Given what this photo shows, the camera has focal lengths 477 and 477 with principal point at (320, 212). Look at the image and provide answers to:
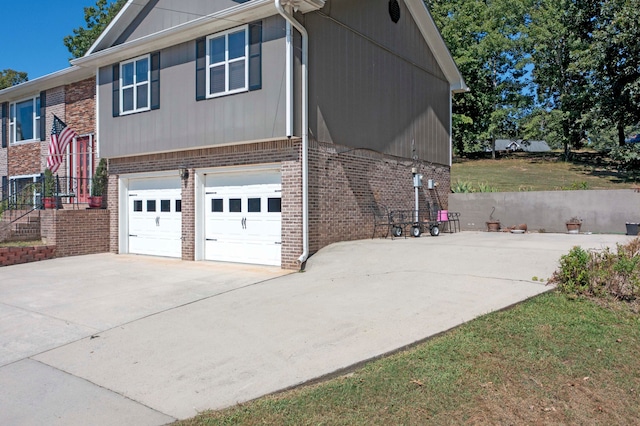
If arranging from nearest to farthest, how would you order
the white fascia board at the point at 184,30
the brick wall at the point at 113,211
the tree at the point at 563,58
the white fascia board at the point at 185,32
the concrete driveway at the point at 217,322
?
the concrete driveway at the point at 217,322, the white fascia board at the point at 184,30, the white fascia board at the point at 185,32, the brick wall at the point at 113,211, the tree at the point at 563,58

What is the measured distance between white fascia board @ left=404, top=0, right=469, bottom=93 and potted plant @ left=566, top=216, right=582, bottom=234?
655 cm

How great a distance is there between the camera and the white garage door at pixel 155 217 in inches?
535

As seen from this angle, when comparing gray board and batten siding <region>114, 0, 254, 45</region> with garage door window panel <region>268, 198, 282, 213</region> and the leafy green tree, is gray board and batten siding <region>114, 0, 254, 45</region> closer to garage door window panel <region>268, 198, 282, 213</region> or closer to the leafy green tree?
garage door window panel <region>268, 198, 282, 213</region>

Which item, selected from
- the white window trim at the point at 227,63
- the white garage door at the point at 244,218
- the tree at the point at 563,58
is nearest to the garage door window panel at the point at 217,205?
the white garage door at the point at 244,218

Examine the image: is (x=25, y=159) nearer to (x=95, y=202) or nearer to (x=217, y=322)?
(x=95, y=202)

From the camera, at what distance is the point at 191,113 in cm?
1241

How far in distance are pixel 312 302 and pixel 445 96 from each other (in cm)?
1333

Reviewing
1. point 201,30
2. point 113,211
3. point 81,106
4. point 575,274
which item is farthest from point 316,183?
point 81,106

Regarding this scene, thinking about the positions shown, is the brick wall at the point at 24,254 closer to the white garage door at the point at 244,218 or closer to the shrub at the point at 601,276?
the white garage door at the point at 244,218

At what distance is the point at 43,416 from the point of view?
4191 mm

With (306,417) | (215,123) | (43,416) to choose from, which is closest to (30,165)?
(215,123)

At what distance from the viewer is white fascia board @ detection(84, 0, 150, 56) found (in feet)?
44.9

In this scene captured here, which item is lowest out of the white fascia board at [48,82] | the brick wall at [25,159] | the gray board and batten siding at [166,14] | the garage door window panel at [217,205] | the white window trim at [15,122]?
the garage door window panel at [217,205]

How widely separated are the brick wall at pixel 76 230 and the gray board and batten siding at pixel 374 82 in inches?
315
